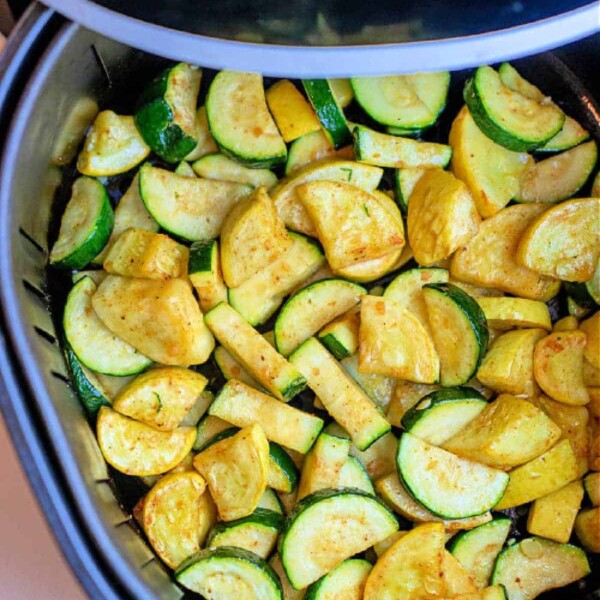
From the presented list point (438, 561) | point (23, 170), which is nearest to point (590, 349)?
point (438, 561)

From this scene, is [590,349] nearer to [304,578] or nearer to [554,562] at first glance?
[554,562]

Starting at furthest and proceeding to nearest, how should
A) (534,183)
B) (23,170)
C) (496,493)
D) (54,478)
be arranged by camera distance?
(534,183) < (496,493) < (23,170) < (54,478)

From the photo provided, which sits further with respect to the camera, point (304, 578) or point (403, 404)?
point (403, 404)

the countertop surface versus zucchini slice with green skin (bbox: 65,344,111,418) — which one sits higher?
zucchini slice with green skin (bbox: 65,344,111,418)

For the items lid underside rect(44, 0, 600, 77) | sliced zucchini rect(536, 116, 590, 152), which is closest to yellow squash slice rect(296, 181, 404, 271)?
sliced zucchini rect(536, 116, 590, 152)

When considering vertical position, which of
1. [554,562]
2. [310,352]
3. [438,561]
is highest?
[310,352]

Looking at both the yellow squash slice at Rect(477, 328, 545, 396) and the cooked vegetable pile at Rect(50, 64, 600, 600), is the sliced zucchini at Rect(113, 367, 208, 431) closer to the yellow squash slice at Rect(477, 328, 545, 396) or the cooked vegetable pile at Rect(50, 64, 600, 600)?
the cooked vegetable pile at Rect(50, 64, 600, 600)

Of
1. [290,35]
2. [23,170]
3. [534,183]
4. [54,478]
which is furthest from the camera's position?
[534,183]
